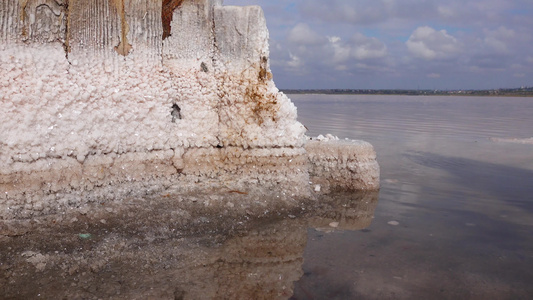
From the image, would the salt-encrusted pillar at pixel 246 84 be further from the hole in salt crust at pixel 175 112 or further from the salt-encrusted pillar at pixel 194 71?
the hole in salt crust at pixel 175 112

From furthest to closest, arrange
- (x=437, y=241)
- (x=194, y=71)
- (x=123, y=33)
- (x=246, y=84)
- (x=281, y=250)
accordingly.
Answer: (x=246, y=84)
(x=194, y=71)
(x=123, y=33)
(x=437, y=241)
(x=281, y=250)

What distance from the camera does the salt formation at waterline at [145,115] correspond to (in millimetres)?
3068

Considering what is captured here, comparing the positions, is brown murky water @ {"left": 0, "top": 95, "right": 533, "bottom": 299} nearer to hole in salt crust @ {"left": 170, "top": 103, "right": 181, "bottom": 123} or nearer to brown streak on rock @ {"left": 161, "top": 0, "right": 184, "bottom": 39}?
hole in salt crust @ {"left": 170, "top": 103, "right": 181, "bottom": 123}

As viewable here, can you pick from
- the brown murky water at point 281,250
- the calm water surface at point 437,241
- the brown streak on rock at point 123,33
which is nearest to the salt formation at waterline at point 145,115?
the brown streak on rock at point 123,33

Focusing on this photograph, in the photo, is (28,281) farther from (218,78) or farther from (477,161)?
(477,161)

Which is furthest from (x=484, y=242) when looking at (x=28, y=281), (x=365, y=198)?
(x=28, y=281)

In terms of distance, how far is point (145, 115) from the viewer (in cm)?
360

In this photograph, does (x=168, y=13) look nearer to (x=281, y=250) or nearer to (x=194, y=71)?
(x=194, y=71)

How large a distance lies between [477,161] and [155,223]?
511 centimetres

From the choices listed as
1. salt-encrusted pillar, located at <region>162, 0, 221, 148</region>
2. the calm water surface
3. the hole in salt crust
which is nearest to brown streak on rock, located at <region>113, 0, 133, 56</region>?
salt-encrusted pillar, located at <region>162, 0, 221, 148</region>

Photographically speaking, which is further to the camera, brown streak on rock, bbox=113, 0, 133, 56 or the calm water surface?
brown streak on rock, bbox=113, 0, 133, 56

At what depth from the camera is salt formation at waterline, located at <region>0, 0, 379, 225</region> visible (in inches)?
121

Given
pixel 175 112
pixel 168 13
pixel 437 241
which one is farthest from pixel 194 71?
pixel 437 241

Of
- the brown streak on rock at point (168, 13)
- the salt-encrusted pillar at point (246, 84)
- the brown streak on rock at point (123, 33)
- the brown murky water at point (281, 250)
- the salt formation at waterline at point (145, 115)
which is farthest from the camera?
the salt-encrusted pillar at point (246, 84)
